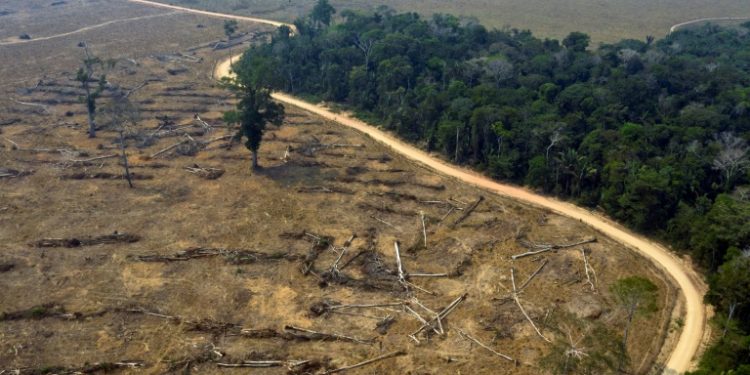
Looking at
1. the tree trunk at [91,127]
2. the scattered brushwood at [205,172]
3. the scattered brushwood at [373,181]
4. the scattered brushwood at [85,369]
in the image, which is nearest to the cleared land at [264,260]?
the scattered brushwood at [373,181]

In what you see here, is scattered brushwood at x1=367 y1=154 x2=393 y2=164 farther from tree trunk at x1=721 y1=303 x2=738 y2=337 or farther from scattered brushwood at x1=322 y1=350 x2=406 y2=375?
tree trunk at x1=721 y1=303 x2=738 y2=337

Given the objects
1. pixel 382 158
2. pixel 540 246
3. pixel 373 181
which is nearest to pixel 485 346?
pixel 540 246

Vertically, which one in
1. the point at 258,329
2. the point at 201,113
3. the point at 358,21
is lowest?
the point at 258,329

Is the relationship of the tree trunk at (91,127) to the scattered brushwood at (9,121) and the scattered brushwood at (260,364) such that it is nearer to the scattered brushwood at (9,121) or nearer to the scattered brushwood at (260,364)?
the scattered brushwood at (9,121)

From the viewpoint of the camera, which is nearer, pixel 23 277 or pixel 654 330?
pixel 654 330

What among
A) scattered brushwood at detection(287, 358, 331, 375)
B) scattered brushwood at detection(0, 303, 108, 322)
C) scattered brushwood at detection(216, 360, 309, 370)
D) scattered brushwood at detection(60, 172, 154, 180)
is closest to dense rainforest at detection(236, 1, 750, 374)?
scattered brushwood at detection(60, 172, 154, 180)

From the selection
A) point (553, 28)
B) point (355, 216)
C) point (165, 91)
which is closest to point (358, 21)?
point (165, 91)

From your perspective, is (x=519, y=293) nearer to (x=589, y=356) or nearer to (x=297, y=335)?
(x=589, y=356)

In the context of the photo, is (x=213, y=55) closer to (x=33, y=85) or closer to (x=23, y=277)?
(x=33, y=85)
